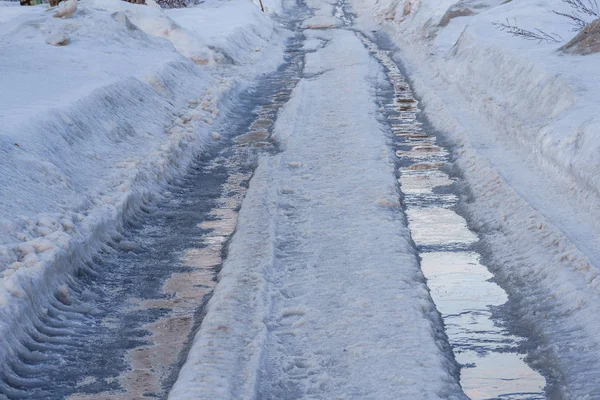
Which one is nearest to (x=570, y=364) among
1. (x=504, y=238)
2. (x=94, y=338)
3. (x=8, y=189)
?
(x=504, y=238)

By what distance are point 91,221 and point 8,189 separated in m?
0.62

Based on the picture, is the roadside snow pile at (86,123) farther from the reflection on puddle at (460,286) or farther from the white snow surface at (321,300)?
the reflection on puddle at (460,286)

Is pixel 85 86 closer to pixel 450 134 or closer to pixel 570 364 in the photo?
pixel 450 134

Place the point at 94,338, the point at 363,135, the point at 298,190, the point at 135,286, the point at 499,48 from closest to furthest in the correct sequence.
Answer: the point at 94,338, the point at 135,286, the point at 298,190, the point at 363,135, the point at 499,48

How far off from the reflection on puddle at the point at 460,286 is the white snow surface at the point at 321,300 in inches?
5.3

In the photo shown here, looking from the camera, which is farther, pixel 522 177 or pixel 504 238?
pixel 522 177

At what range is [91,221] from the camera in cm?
652

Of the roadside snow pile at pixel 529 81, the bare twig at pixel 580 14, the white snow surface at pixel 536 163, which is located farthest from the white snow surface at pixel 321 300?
the bare twig at pixel 580 14

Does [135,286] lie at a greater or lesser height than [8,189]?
lesser

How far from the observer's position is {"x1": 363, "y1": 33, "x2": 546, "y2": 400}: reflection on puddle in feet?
15.0

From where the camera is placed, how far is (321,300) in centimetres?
538

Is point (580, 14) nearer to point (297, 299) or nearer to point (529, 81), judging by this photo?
point (529, 81)

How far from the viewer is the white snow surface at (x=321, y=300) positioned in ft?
14.4

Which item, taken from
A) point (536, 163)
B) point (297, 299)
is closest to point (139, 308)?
point (297, 299)
